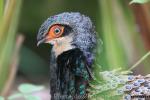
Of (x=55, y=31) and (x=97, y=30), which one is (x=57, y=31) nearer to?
(x=55, y=31)

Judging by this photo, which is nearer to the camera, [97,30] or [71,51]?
[71,51]

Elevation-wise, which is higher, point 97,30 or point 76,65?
point 97,30

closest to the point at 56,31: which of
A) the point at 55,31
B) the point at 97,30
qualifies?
the point at 55,31

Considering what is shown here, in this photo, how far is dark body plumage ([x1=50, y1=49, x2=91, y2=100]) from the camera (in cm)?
70

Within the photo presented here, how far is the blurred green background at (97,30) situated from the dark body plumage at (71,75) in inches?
1.0

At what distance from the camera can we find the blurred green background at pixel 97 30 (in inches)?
44.2

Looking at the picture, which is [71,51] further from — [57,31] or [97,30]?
[97,30]

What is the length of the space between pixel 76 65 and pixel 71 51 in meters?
0.02

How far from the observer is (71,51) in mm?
699

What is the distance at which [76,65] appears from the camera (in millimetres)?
706

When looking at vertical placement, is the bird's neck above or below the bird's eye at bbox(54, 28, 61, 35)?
below

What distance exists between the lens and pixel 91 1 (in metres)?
2.26

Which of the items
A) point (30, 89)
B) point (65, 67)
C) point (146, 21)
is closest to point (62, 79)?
point (65, 67)

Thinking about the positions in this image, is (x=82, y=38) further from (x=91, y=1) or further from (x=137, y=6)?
(x=91, y=1)
